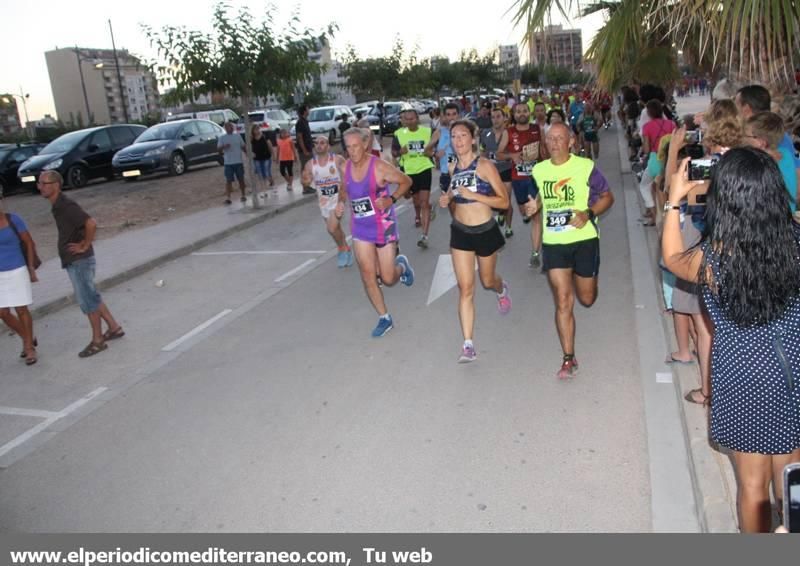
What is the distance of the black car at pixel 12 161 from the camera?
2292cm

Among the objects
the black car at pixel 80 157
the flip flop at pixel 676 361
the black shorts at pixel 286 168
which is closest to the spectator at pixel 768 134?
the flip flop at pixel 676 361

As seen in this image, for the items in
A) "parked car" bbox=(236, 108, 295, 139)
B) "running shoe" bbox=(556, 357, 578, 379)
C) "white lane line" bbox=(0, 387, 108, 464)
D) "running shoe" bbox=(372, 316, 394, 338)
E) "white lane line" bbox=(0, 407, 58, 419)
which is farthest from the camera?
"parked car" bbox=(236, 108, 295, 139)

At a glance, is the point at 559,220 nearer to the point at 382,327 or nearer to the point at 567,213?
the point at 567,213

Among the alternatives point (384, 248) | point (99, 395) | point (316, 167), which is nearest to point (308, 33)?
point (316, 167)

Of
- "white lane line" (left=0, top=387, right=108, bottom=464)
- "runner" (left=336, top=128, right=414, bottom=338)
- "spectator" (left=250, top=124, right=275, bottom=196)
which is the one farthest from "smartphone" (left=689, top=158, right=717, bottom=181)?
"spectator" (left=250, top=124, right=275, bottom=196)

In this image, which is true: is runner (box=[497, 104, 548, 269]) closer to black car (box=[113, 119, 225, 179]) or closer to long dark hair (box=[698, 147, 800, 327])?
long dark hair (box=[698, 147, 800, 327])

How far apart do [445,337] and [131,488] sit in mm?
3193

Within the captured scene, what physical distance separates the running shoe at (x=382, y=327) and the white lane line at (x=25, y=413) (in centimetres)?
275

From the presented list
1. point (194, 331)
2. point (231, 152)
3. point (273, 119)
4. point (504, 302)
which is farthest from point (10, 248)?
point (273, 119)

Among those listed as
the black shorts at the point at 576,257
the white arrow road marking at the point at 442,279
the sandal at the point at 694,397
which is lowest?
the white arrow road marking at the point at 442,279

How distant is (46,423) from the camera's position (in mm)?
5703

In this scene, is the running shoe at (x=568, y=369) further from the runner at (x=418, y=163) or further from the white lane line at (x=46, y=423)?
the runner at (x=418, y=163)

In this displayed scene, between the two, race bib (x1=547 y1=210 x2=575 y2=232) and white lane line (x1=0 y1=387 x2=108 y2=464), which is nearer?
white lane line (x1=0 y1=387 x2=108 y2=464)

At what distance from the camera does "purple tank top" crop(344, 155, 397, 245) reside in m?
6.83
